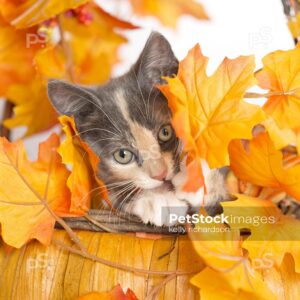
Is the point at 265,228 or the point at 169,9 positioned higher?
the point at 169,9

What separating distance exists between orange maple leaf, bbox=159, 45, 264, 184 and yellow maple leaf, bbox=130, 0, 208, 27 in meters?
0.21

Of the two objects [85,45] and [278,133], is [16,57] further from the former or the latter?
[278,133]

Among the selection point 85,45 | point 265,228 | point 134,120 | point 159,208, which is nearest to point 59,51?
point 85,45

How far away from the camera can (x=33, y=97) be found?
735 mm

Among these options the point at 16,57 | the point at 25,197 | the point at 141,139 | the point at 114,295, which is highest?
the point at 16,57

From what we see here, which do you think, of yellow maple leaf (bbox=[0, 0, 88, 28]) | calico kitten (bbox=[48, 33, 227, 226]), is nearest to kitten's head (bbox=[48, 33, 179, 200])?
calico kitten (bbox=[48, 33, 227, 226])

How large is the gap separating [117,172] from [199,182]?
0.16 metres

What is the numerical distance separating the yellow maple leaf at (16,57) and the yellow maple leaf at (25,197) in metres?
0.18

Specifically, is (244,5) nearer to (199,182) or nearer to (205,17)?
(205,17)

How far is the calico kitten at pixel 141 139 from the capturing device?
64cm

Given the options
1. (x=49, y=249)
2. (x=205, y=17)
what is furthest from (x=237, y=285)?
(x=205, y=17)

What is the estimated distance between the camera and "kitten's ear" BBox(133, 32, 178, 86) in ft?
2.07

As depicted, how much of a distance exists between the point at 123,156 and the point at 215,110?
0.19 meters

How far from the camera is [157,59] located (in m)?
0.64
